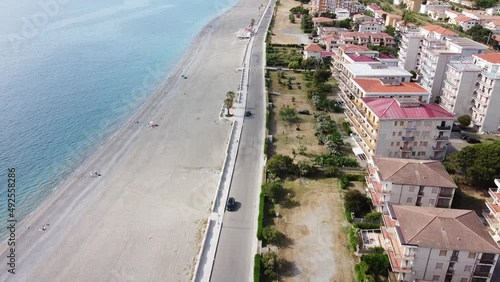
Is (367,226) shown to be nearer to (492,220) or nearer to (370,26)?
(492,220)

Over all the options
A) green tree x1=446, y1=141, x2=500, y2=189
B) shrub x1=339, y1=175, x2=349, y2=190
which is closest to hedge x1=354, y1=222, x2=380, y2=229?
shrub x1=339, y1=175, x2=349, y2=190

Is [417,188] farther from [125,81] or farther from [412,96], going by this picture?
[125,81]

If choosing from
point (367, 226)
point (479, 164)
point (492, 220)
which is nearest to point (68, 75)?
point (367, 226)

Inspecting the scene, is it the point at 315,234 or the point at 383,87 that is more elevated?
the point at 383,87

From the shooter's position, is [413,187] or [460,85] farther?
[460,85]

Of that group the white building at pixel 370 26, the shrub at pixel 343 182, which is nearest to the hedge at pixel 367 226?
the shrub at pixel 343 182

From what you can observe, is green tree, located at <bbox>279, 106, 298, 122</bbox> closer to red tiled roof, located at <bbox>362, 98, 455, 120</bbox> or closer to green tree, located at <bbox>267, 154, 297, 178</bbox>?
red tiled roof, located at <bbox>362, 98, 455, 120</bbox>
